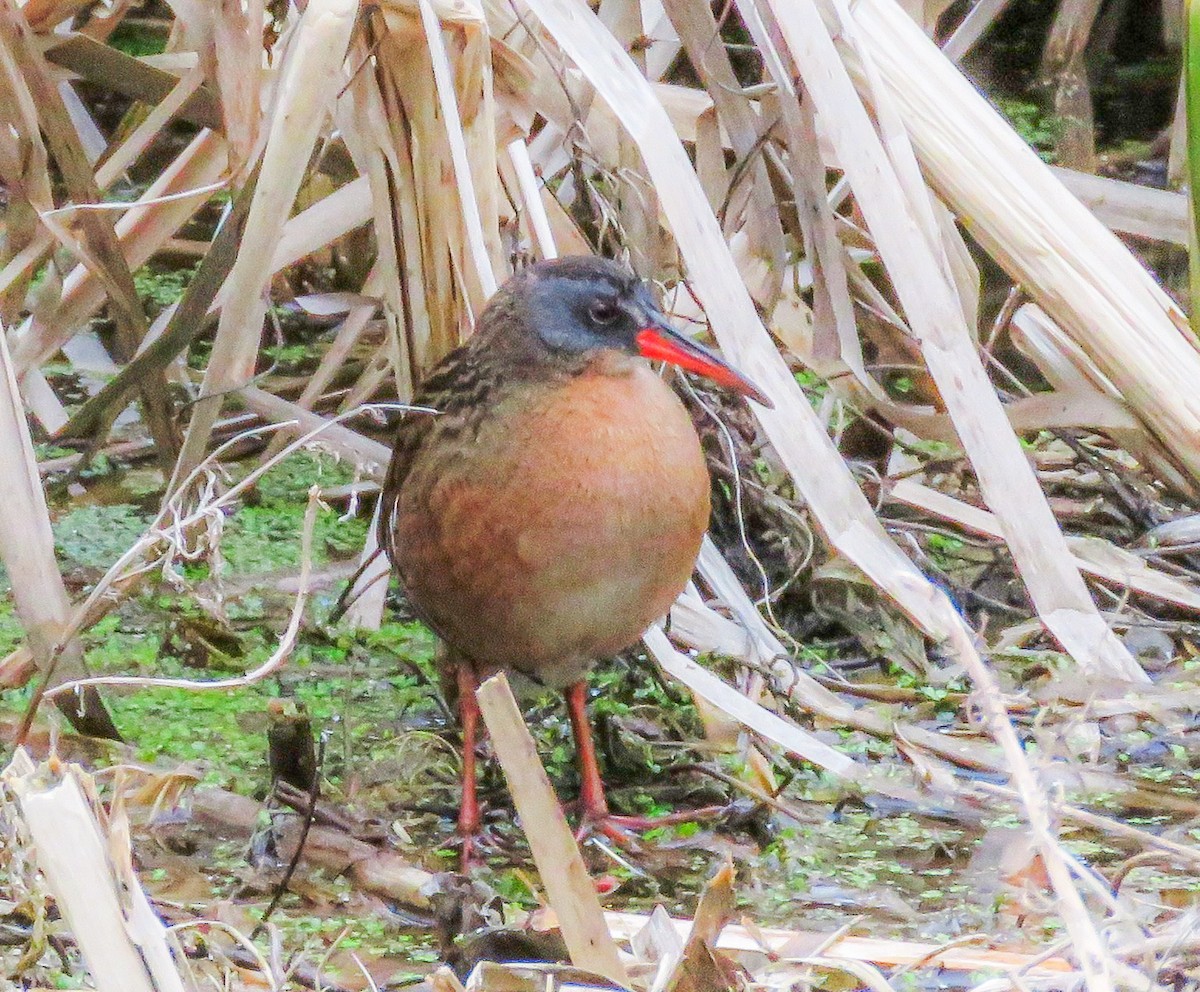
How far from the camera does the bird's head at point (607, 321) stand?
2.93 meters

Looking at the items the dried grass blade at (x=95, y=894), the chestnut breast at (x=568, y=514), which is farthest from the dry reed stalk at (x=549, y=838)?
the chestnut breast at (x=568, y=514)

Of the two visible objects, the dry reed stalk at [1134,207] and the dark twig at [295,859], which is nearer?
the dark twig at [295,859]

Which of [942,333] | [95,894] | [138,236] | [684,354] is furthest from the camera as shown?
[138,236]

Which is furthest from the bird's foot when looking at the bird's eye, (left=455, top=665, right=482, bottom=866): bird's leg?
the bird's eye

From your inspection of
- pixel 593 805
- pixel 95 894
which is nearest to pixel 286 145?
pixel 593 805

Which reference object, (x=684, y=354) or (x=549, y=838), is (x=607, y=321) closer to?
(x=684, y=354)

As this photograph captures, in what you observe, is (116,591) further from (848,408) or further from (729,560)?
(848,408)

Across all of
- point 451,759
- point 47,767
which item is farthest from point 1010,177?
point 47,767

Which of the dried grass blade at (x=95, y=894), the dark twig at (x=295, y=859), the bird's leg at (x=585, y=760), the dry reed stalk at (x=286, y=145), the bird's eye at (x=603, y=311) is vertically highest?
the dry reed stalk at (x=286, y=145)

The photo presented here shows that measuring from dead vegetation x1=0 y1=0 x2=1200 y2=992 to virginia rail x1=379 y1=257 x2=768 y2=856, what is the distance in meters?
0.14

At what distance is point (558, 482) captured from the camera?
282 cm

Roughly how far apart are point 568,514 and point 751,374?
0.42m

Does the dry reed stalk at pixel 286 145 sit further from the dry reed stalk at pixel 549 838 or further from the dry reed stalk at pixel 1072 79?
the dry reed stalk at pixel 1072 79

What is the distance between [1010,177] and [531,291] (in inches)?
31.0
